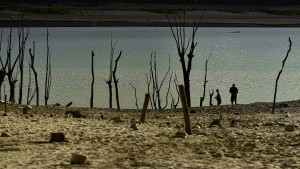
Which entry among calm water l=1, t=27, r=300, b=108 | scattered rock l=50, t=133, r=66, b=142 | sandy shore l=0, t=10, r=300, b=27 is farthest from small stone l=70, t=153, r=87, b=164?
sandy shore l=0, t=10, r=300, b=27

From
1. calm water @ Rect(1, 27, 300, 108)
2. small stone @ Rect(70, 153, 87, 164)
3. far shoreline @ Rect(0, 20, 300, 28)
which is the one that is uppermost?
far shoreline @ Rect(0, 20, 300, 28)

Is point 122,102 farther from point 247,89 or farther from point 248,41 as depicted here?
point 248,41

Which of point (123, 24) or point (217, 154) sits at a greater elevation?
point (123, 24)

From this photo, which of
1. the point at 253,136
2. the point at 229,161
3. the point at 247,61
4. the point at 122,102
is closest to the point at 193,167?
the point at 229,161

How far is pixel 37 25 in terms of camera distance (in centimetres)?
7406

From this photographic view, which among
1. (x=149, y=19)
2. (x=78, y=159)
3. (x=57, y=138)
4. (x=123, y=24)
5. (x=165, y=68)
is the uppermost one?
(x=149, y=19)

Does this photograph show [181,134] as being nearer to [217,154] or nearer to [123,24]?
[217,154]

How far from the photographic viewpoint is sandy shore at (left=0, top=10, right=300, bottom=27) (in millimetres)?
77250

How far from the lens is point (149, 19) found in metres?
80.9

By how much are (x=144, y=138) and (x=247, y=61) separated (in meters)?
33.5

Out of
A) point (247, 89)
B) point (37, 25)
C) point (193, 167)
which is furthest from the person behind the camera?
point (37, 25)

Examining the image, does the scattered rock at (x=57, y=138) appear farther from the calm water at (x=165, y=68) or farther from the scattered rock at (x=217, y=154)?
the calm water at (x=165, y=68)

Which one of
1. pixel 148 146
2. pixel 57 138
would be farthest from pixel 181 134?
pixel 57 138

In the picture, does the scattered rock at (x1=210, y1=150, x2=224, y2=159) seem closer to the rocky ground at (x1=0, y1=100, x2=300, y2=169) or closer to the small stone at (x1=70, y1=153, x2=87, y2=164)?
the rocky ground at (x1=0, y1=100, x2=300, y2=169)
